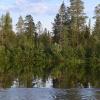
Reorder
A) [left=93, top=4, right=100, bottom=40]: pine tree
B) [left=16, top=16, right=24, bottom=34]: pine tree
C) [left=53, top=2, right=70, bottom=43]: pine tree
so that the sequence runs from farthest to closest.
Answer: [left=16, top=16, right=24, bottom=34]: pine tree
[left=53, top=2, right=70, bottom=43]: pine tree
[left=93, top=4, right=100, bottom=40]: pine tree

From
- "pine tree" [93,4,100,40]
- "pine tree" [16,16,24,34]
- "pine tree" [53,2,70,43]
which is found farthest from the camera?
"pine tree" [16,16,24,34]

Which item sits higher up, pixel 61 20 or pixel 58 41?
pixel 61 20

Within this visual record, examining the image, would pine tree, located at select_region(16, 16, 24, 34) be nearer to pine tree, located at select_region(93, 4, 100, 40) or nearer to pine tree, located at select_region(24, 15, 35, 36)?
pine tree, located at select_region(24, 15, 35, 36)

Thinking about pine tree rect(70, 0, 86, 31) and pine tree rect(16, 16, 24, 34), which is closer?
pine tree rect(70, 0, 86, 31)

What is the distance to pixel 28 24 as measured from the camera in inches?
4609

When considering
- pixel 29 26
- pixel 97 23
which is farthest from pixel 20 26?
pixel 97 23

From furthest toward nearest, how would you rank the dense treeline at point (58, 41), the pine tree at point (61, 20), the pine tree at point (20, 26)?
the pine tree at point (20, 26) → the pine tree at point (61, 20) → the dense treeline at point (58, 41)

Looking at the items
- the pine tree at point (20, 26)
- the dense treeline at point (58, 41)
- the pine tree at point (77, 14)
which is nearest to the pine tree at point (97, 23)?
the dense treeline at point (58, 41)

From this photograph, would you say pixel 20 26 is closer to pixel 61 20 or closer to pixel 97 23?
pixel 61 20

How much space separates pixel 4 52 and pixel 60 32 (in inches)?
608

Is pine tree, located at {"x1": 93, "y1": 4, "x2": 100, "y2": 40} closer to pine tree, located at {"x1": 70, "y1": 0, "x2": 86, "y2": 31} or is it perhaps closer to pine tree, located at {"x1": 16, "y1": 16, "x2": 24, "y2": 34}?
pine tree, located at {"x1": 70, "y1": 0, "x2": 86, "y2": 31}

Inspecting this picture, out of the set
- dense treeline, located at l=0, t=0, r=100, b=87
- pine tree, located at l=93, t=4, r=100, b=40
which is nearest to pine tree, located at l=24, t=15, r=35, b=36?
dense treeline, located at l=0, t=0, r=100, b=87

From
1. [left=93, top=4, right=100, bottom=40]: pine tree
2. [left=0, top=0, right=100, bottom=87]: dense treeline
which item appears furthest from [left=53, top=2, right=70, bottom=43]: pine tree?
[left=93, top=4, right=100, bottom=40]: pine tree

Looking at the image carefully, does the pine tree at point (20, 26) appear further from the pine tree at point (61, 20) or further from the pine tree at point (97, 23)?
the pine tree at point (97, 23)
